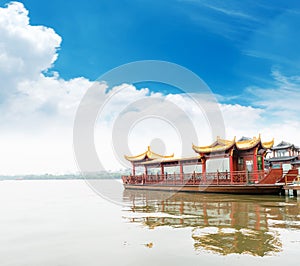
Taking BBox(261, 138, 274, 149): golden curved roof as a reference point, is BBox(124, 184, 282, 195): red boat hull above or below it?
below

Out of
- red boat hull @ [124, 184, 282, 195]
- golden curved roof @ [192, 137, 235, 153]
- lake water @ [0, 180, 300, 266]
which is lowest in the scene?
lake water @ [0, 180, 300, 266]

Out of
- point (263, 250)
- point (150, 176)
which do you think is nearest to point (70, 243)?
point (263, 250)

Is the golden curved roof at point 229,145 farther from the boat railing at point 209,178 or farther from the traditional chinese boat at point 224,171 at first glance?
the boat railing at point 209,178

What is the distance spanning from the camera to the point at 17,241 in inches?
286

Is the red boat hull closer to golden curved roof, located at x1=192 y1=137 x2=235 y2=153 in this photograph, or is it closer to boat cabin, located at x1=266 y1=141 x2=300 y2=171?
golden curved roof, located at x1=192 y1=137 x2=235 y2=153

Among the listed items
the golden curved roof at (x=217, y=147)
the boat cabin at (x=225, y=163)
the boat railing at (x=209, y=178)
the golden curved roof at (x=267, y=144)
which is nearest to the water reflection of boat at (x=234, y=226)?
the boat railing at (x=209, y=178)

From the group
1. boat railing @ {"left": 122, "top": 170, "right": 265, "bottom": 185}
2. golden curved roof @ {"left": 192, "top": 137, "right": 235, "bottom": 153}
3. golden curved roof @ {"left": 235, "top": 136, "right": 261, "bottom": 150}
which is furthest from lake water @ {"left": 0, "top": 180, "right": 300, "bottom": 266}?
golden curved roof @ {"left": 192, "top": 137, "right": 235, "bottom": 153}

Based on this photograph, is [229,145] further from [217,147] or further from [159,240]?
[159,240]

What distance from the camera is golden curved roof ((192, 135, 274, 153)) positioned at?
18.5 m

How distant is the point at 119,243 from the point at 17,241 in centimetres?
260

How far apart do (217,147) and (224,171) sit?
1.58 meters

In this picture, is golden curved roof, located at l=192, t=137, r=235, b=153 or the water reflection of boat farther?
golden curved roof, located at l=192, t=137, r=235, b=153

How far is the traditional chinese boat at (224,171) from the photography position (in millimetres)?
16703

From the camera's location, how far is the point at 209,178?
19.1m
